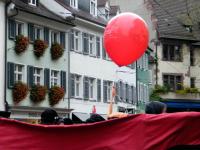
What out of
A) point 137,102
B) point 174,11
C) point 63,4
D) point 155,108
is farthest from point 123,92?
point 155,108

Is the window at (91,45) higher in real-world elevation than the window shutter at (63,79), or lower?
higher

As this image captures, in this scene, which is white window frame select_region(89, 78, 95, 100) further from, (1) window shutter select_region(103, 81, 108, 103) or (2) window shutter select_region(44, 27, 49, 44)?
(2) window shutter select_region(44, 27, 49, 44)

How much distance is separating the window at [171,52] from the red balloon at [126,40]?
45.3 m

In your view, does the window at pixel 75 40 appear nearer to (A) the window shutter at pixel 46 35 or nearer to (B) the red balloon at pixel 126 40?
(A) the window shutter at pixel 46 35

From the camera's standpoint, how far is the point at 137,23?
10547 millimetres

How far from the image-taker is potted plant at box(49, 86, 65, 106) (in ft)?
117

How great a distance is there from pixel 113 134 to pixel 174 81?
50.3 meters

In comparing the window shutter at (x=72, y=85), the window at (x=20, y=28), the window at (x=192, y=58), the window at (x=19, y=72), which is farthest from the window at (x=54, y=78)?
the window at (x=192, y=58)

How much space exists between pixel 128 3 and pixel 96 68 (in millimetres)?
15962

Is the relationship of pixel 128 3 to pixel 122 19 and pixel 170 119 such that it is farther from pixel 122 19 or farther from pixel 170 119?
pixel 170 119

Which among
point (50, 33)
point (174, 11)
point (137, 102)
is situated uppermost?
point (174, 11)

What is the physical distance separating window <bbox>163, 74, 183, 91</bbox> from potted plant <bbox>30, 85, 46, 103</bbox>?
73.6ft

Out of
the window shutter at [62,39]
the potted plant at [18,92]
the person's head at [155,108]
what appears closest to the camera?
the person's head at [155,108]

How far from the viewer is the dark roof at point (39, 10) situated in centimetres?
3397
